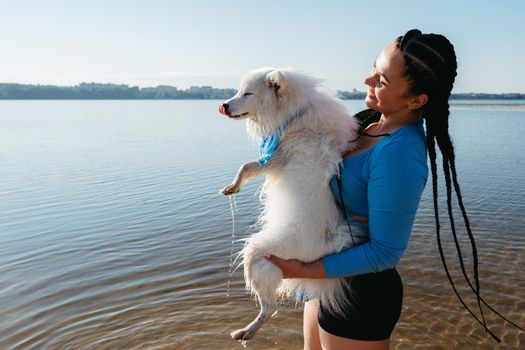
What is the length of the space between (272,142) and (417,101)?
0.93 m

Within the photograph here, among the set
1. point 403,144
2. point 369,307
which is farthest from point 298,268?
point 403,144

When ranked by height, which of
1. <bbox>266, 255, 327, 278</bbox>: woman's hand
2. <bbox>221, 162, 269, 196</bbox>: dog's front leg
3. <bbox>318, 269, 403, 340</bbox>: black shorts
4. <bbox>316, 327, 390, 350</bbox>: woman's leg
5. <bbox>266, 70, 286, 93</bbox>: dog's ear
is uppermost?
<bbox>266, 70, 286, 93</bbox>: dog's ear

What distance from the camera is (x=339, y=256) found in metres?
2.10

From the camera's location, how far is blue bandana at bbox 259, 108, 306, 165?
262cm

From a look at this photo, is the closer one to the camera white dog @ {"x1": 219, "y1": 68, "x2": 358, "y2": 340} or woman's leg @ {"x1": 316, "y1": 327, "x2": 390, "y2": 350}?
woman's leg @ {"x1": 316, "y1": 327, "x2": 390, "y2": 350}

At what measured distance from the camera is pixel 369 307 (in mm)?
2188

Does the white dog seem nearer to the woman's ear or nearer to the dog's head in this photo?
the dog's head

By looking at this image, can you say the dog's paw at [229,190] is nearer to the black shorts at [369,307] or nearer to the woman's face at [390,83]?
the black shorts at [369,307]

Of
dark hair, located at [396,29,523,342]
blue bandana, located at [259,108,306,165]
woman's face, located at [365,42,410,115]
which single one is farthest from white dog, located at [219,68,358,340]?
dark hair, located at [396,29,523,342]

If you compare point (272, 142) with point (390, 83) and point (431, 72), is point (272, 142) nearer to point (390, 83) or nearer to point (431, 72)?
point (390, 83)

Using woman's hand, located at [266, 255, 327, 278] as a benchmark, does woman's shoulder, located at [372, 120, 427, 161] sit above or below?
above

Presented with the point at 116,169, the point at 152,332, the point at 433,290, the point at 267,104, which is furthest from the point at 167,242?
the point at 116,169

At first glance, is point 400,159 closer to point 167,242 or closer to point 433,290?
point 433,290

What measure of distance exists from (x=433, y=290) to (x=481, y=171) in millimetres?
9351
